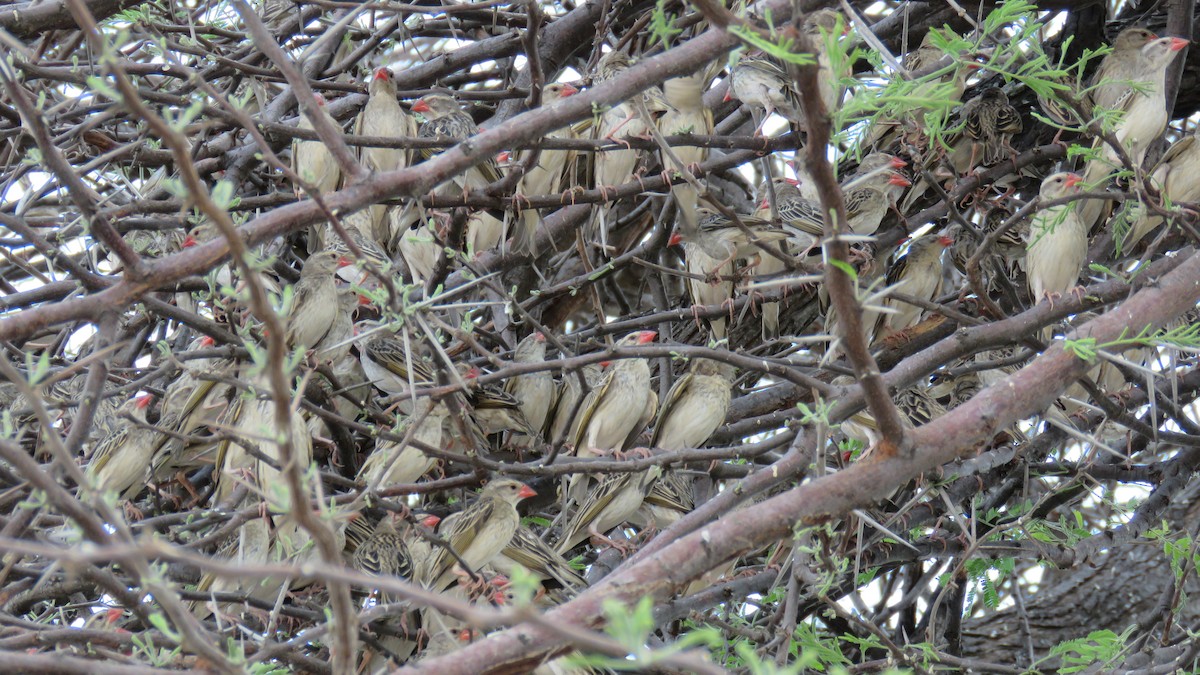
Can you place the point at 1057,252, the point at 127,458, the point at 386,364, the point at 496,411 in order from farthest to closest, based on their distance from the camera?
the point at 386,364 < the point at 496,411 < the point at 1057,252 < the point at 127,458

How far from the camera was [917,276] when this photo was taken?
5980 mm

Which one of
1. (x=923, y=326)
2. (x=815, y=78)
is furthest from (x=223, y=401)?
(x=815, y=78)

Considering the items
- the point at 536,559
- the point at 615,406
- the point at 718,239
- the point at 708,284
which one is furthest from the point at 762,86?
the point at 536,559

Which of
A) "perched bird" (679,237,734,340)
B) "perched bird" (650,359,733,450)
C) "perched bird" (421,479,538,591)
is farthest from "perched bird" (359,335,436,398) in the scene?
"perched bird" (679,237,734,340)

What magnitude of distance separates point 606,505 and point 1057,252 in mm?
2067

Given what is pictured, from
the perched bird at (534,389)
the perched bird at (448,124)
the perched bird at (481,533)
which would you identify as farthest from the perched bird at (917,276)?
the perched bird at (481,533)

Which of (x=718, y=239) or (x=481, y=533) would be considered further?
(x=718, y=239)

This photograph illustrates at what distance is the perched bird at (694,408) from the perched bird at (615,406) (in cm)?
13

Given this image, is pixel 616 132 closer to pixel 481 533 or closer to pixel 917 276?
pixel 917 276

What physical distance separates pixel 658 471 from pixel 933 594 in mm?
1958

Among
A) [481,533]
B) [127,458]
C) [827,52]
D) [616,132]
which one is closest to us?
[827,52]

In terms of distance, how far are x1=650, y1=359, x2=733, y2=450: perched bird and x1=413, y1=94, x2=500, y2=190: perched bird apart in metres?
1.25

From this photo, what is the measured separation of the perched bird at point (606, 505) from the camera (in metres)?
4.84

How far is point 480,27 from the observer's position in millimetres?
6305
